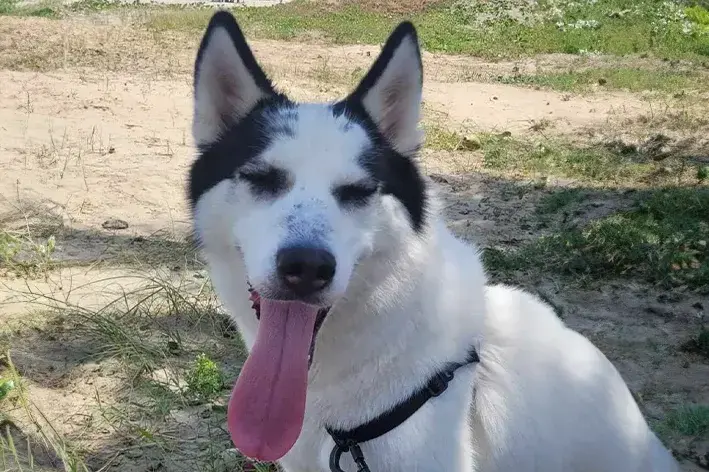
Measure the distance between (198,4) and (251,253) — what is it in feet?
78.4

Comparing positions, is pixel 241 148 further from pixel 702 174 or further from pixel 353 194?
pixel 702 174

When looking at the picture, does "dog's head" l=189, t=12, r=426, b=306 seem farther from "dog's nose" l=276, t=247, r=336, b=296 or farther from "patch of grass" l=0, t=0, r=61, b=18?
"patch of grass" l=0, t=0, r=61, b=18

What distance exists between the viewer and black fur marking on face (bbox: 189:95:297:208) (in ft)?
7.75

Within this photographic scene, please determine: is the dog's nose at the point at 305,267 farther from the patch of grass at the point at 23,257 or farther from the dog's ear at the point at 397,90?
the patch of grass at the point at 23,257

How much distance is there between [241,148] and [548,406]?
142 cm

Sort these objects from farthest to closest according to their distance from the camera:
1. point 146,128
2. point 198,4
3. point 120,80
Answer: point 198,4, point 120,80, point 146,128

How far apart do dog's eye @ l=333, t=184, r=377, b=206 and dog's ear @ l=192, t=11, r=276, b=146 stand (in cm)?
55

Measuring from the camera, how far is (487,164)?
823 cm

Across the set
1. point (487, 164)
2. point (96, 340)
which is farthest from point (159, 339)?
point (487, 164)

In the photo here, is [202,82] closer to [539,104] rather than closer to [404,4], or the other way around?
[539,104]

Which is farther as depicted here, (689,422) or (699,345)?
(699,345)

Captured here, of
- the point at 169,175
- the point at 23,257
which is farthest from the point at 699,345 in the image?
the point at 169,175

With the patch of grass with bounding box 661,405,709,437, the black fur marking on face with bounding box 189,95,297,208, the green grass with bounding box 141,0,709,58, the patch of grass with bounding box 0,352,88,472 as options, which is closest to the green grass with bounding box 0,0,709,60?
the green grass with bounding box 141,0,709,58

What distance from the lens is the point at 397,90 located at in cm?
257
